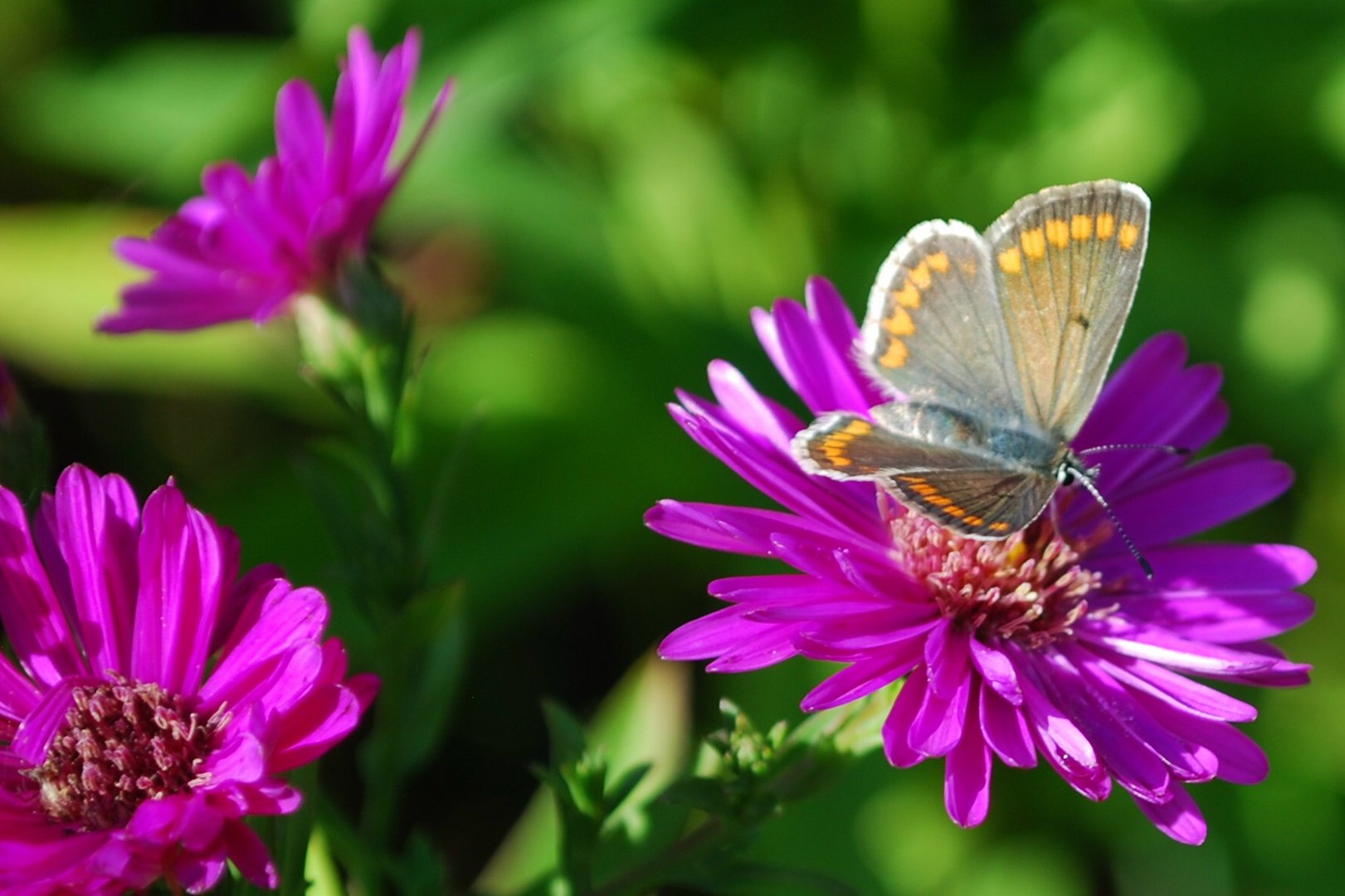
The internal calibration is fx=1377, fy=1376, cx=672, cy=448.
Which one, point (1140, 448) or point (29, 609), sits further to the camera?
point (1140, 448)

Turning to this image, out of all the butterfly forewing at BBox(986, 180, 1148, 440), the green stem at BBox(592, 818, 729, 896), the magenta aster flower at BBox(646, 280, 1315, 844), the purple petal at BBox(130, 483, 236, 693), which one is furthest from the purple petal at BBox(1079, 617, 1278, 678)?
the purple petal at BBox(130, 483, 236, 693)

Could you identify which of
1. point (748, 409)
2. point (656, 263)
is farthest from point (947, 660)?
point (656, 263)

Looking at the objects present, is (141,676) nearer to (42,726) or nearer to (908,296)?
(42,726)

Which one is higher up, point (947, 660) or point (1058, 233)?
point (1058, 233)

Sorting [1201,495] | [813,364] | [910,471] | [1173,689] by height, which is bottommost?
[1173,689]

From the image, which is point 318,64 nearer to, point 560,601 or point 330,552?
point 330,552

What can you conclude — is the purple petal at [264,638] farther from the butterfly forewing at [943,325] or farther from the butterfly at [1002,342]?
the butterfly forewing at [943,325]

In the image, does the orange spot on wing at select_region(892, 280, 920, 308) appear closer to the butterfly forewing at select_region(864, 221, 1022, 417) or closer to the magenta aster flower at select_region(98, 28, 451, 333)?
the butterfly forewing at select_region(864, 221, 1022, 417)
